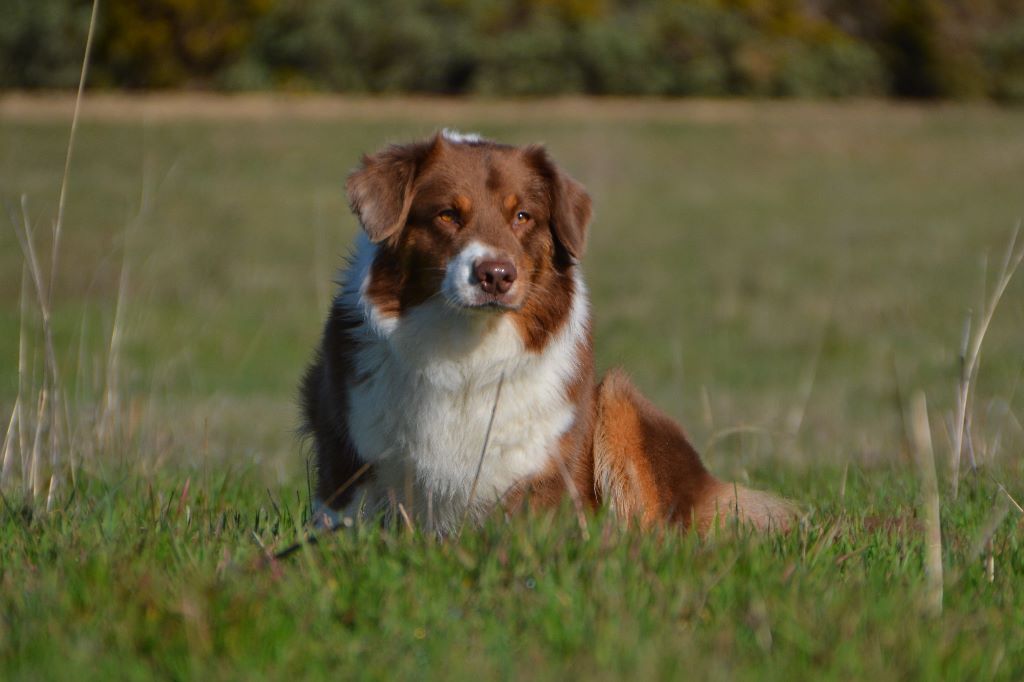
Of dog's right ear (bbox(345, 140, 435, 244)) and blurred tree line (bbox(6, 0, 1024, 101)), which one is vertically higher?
dog's right ear (bbox(345, 140, 435, 244))

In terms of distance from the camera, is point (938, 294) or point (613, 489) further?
point (938, 294)

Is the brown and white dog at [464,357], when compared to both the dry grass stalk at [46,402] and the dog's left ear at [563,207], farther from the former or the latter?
the dry grass stalk at [46,402]

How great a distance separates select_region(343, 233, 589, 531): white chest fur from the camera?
4215mm

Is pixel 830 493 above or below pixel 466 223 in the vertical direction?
below

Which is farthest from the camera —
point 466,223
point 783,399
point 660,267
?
point 660,267

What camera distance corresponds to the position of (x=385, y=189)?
4.34 metres

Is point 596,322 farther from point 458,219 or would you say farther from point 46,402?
point 458,219

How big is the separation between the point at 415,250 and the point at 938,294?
51.7ft

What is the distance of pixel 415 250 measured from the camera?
4.34 meters

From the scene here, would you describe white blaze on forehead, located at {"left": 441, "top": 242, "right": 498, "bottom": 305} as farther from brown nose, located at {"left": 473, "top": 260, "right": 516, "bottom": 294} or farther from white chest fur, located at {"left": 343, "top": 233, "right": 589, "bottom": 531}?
white chest fur, located at {"left": 343, "top": 233, "right": 589, "bottom": 531}

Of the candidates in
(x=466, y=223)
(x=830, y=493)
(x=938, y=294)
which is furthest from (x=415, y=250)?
(x=938, y=294)

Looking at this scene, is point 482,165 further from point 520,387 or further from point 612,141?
point 612,141

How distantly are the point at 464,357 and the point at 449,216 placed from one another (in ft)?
1.66

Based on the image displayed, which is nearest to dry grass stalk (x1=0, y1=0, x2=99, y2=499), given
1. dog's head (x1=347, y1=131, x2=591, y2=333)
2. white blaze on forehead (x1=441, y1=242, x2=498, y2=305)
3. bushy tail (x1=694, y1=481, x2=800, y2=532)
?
dog's head (x1=347, y1=131, x2=591, y2=333)
